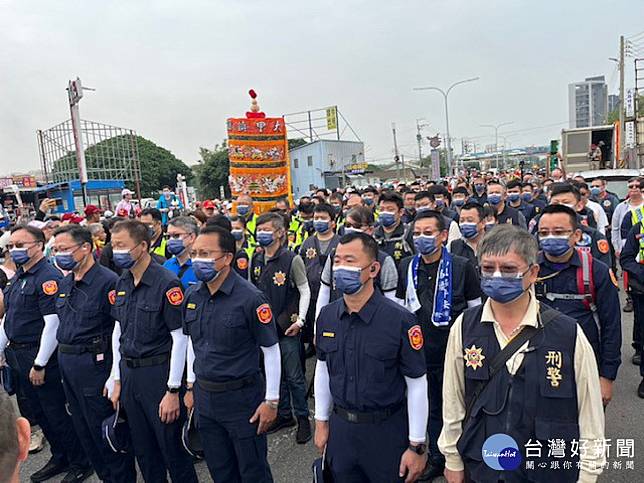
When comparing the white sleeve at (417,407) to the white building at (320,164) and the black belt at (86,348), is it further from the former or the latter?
the white building at (320,164)

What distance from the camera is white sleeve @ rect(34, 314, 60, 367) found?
12.0ft

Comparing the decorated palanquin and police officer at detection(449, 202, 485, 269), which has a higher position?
the decorated palanquin

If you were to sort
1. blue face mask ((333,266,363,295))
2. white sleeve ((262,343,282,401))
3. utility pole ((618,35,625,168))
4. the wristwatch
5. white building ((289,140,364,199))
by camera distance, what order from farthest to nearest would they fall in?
white building ((289,140,364,199)), utility pole ((618,35,625,168)), white sleeve ((262,343,282,401)), blue face mask ((333,266,363,295)), the wristwatch

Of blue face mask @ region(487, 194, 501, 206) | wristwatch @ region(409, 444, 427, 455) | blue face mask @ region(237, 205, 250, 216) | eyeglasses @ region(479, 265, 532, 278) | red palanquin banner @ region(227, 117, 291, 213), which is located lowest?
wristwatch @ region(409, 444, 427, 455)

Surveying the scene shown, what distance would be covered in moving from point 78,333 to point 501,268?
3009 millimetres

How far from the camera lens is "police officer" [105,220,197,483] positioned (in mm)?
3164

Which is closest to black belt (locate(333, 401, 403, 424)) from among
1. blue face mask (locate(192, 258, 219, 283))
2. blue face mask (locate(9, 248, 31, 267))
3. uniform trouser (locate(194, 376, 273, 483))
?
uniform trouser (locate(194, 376, 273, 483))

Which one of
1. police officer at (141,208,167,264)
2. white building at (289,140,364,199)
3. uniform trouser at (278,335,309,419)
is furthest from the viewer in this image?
white building at (289,140,364,199)

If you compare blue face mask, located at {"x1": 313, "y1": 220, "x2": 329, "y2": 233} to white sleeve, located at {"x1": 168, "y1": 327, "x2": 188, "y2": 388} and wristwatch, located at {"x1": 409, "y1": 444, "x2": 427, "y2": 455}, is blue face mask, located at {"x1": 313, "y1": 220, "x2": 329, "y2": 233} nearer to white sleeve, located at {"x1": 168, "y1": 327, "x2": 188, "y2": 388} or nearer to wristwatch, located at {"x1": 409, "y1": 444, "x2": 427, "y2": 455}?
white sleeve, located at {"x1": 168, "y1": 327, "x2": 188, "y2": 388}

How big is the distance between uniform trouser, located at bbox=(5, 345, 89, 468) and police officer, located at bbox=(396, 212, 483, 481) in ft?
9.61

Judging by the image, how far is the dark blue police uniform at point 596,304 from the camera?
2.86 metres

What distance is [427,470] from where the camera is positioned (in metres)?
3.50

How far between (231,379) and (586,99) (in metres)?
121

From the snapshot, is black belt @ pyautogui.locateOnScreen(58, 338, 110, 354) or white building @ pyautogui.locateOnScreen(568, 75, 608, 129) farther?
white building @ pyautogui.locateOnScreen(568, 75, 608, 129)
